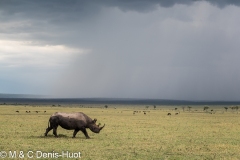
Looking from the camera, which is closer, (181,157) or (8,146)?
(181,157)

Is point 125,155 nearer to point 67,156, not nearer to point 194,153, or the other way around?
point 67,156

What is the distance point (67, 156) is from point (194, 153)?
8.78 meters

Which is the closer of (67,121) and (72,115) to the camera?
(67,121)

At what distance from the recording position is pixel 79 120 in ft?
105

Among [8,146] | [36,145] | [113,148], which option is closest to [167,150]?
[113,148]

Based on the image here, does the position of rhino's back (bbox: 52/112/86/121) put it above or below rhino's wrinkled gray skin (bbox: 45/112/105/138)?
above

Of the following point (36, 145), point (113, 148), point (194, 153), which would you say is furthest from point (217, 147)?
point (36, 145)

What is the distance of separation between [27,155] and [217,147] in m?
14.7

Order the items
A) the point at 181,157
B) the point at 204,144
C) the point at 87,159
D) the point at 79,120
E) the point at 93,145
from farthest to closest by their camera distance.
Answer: the point at 79,120 < the point at 204,144 < the point at 93,145 < the point at 181,157 < the point at 87,159

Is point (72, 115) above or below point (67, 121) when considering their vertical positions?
above

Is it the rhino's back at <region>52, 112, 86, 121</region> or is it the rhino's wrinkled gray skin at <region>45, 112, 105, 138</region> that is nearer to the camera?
the rhino's wrinkled gray skin at <region>45, 112, 105, 138</region>

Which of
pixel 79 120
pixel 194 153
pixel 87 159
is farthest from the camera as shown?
pixel 79 120

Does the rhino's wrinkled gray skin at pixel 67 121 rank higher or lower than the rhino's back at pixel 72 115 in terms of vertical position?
lower

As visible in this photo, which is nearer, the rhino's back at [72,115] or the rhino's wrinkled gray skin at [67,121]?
the rhino's wrinkled gray skin at [67,121]
